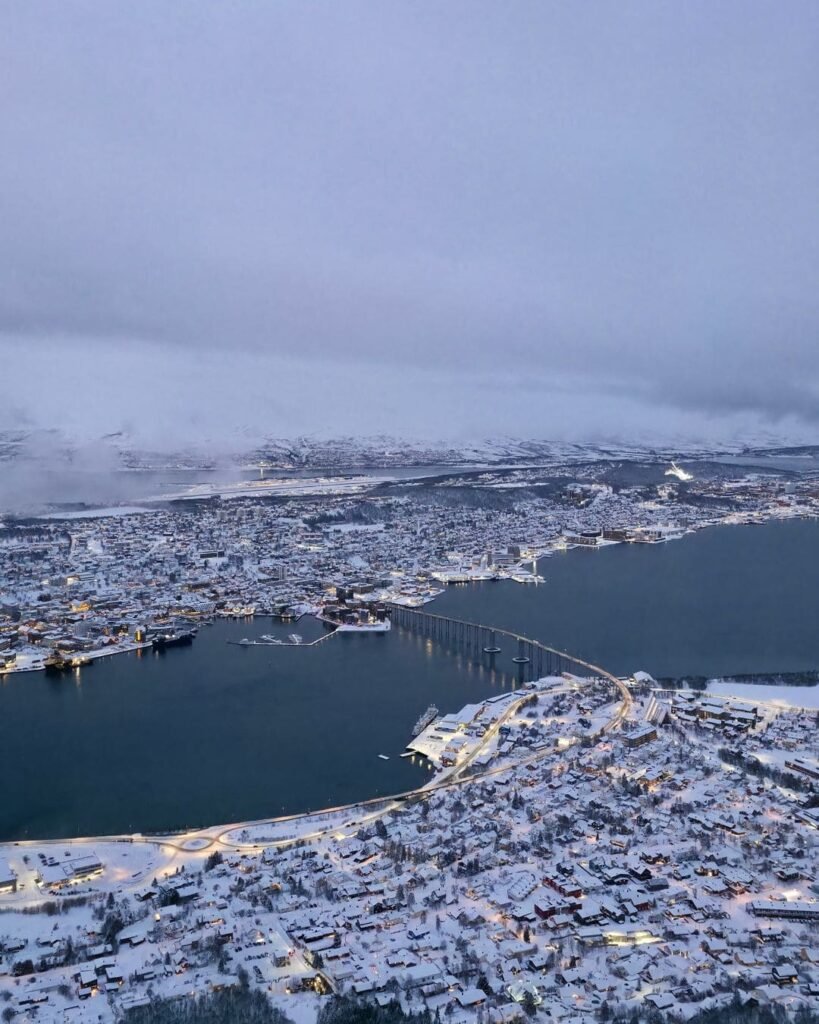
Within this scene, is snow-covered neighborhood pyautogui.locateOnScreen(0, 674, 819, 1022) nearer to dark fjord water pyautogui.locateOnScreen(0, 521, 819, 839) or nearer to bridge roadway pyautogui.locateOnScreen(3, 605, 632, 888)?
bridge roadway pyautogui.locateOnScreen(3, 605, 632, 888)

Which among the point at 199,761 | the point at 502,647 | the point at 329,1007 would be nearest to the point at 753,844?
the point at 329,1007

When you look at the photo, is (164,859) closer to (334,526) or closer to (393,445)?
(334,526)

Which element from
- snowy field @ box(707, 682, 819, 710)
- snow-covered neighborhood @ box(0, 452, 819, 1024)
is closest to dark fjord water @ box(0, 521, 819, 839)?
snow-covered neighborhood @ box(0, 452, 819, 1024)

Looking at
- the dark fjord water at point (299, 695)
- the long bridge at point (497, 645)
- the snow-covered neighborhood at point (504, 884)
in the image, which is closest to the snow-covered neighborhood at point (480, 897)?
the snow-covered neighborhood at point (504, 884)

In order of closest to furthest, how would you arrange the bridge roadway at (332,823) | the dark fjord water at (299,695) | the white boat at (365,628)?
1. the bridge roadway at (332,823)
2. the dark fjord water at (299,695)
3. the white boat at (365,628)

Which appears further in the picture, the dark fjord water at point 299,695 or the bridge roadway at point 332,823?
the dark fjord water at point 299,695

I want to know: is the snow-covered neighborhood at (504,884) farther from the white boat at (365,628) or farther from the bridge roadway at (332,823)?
the white boat at (365,628)

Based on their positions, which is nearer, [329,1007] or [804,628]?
[329,1007]

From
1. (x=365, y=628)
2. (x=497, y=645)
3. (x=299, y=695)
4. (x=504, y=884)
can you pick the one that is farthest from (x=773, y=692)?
(x=365, y=628)
